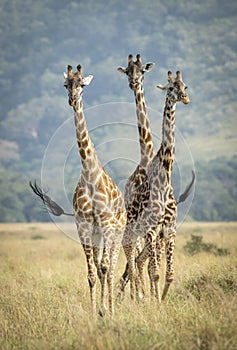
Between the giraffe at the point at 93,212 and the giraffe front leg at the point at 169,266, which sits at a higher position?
the giraffe at the point at 93,212

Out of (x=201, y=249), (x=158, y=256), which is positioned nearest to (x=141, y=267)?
(x=158, y=256)

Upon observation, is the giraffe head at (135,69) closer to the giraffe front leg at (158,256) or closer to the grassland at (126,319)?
the giraffe front leg at (158,256)

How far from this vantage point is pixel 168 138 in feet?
29.3

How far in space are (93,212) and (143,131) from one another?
243cm

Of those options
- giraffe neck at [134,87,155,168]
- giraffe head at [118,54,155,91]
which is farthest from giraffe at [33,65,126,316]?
giraffe neck at [134,87,155,168]

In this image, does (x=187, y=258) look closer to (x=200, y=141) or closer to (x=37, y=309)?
(x=37, y=309)

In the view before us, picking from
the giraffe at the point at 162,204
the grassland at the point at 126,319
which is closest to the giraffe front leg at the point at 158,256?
the giraffe at the point at 162,204

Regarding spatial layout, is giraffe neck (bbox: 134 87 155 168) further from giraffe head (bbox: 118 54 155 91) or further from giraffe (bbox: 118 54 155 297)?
giraffe head (bbox: 118 54 155 91)

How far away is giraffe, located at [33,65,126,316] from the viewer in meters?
8.01

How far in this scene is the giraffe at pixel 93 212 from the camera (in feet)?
26.3

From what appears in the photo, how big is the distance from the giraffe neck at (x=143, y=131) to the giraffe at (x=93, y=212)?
5.39 ft

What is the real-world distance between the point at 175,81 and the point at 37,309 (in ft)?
13.0

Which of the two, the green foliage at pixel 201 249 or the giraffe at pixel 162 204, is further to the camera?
the green foliage at pixel 201 249

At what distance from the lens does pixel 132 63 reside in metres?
9.23
